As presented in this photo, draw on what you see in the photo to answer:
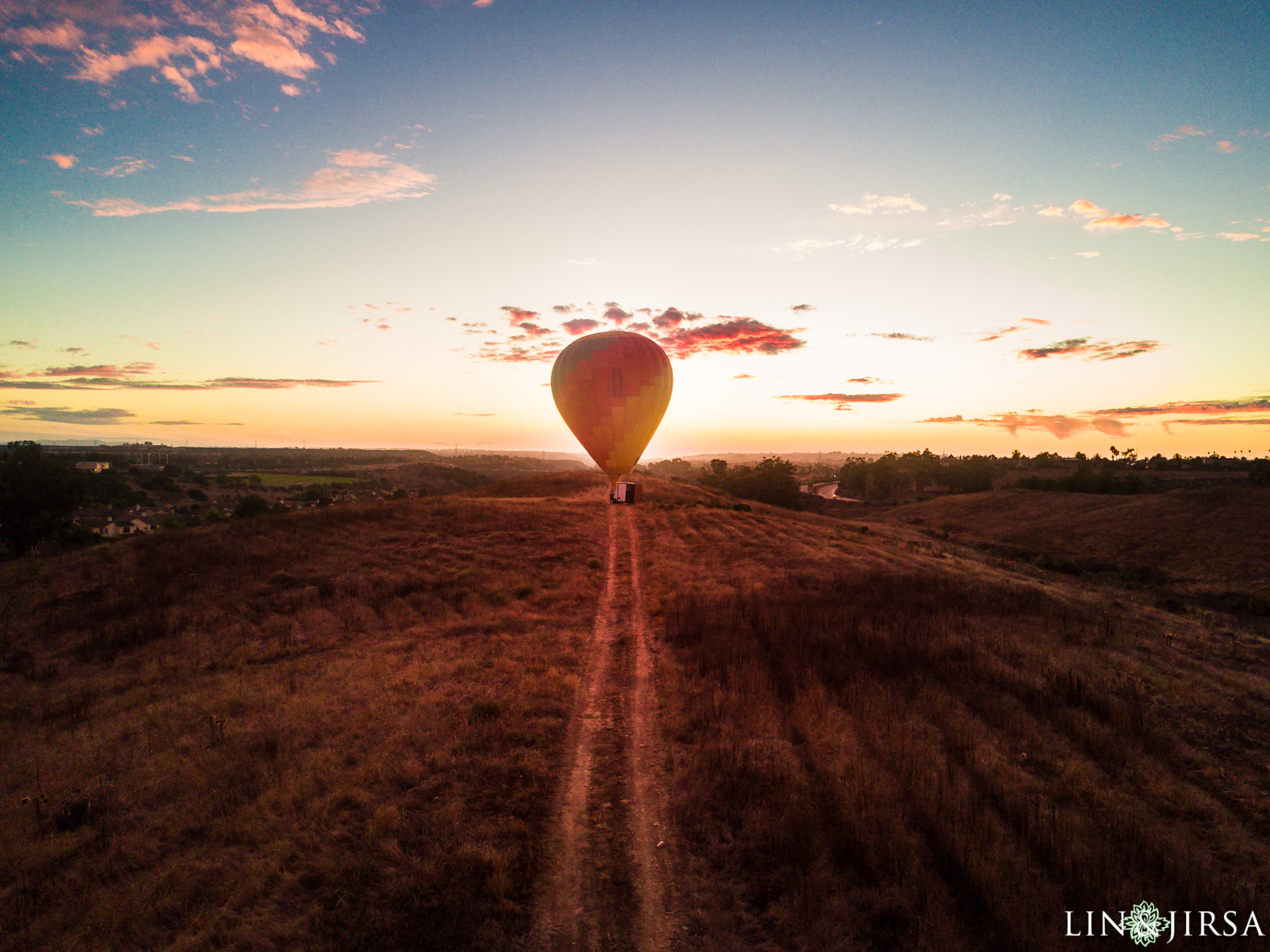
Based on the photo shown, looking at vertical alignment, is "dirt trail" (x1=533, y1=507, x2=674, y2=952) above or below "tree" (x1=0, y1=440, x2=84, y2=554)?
below

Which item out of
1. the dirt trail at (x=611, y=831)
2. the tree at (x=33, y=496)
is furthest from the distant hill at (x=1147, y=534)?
the tree at (x=33, y=496)

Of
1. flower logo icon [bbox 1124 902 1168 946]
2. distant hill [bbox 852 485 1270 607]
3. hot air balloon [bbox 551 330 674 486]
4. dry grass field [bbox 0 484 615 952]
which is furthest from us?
distant hill [bbox 852 485 1270 607]

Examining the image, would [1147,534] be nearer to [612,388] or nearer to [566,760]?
[612,388]

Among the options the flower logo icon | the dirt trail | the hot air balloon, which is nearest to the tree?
the hot air balloon

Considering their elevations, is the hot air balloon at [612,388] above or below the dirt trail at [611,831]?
above

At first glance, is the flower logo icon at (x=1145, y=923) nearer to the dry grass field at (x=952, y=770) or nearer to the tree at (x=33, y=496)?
the dry grass field at (x=952, y=770)

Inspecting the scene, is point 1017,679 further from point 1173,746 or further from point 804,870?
point 804,870

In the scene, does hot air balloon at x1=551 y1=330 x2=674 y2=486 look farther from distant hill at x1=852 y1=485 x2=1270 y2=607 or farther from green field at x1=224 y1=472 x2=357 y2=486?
green field at x1=224 y1=472 x2=357 y2=486

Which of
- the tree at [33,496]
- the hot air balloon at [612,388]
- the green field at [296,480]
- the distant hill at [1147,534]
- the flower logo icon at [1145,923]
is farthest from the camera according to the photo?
the green field at [296,480]
